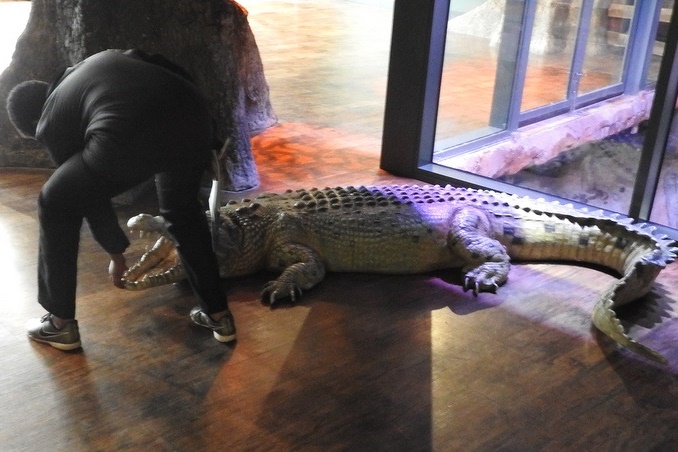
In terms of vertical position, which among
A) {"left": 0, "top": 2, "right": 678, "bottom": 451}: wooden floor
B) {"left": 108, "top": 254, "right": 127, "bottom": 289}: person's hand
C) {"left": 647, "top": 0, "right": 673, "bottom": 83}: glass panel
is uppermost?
{"left": 647, "top": 0, "right": 673, "bottom": 83}: glass panel

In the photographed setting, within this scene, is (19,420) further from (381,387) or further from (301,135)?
(301,135)

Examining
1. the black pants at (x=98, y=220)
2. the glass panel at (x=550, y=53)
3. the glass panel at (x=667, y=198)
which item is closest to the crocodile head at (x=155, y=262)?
the black pants at (x=98, y=220)

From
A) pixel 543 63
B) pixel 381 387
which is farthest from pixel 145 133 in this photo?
pixel 543 63

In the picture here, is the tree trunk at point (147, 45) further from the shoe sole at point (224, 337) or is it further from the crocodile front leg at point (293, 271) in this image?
the shoe sole at point (224, 337)

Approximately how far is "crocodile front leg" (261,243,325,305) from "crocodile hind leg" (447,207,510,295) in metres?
0.54

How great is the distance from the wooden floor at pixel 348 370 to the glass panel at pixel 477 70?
4.13ft

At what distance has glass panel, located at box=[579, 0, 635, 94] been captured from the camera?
11.6 ft

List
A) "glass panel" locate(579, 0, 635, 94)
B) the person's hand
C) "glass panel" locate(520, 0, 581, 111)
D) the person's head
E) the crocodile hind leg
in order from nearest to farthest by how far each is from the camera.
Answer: the person's head
the person's hand
the crocodile hind leg
"glass panel" locate(579, 0, 635, 94)
"glass panel" locate(520, 0, 581, 111)

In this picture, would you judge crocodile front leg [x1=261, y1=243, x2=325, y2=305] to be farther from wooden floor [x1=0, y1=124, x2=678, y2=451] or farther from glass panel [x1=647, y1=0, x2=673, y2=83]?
glass panel [x1=647, y1=0, x2=673, y2=83]

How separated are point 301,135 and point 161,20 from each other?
1.34 m

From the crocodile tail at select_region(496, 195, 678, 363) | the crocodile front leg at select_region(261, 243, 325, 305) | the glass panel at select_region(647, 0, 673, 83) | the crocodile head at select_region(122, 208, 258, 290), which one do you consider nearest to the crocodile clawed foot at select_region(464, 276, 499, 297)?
the crocodile tail at select_region(496, 195, 678, 363)

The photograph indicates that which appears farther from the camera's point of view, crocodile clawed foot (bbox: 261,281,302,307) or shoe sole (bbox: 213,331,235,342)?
crocodile clawed foot (bbox: 261,281,302,307)

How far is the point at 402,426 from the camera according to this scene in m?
1.88

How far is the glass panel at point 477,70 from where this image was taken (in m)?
3.74
